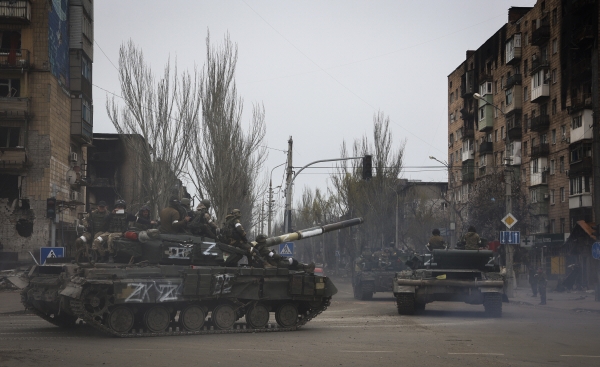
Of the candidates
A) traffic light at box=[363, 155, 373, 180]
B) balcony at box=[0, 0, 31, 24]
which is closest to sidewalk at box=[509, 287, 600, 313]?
traffic light at box=[363, 155, 373, 180]

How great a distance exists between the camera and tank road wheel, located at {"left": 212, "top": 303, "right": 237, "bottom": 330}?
55.5 feet

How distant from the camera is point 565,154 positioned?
50.8 metres

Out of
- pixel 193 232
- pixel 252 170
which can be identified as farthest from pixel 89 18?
pixel 193 232

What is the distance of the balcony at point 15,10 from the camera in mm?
39688

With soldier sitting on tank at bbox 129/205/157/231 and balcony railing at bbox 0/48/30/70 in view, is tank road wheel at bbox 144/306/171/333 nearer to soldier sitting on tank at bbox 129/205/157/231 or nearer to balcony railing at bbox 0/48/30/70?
soldier sitting on tank at bbox 129/205/157/231

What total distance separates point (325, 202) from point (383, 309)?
5842 centimetres

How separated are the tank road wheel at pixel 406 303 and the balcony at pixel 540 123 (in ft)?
115

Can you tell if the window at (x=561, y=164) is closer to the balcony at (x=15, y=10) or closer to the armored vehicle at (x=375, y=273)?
the armored vehicle at (x=375, y=273)

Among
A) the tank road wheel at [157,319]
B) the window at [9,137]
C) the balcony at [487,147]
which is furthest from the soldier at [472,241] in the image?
the balcony at [487,147]

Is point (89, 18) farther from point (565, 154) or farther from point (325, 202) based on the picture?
point (325, 202)

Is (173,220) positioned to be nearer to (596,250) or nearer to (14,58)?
(596,250)

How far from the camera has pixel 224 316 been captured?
17.0 metres

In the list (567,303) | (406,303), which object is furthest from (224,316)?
(567,303)

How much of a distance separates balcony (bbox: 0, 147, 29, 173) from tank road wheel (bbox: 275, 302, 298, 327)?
84.5 ft
